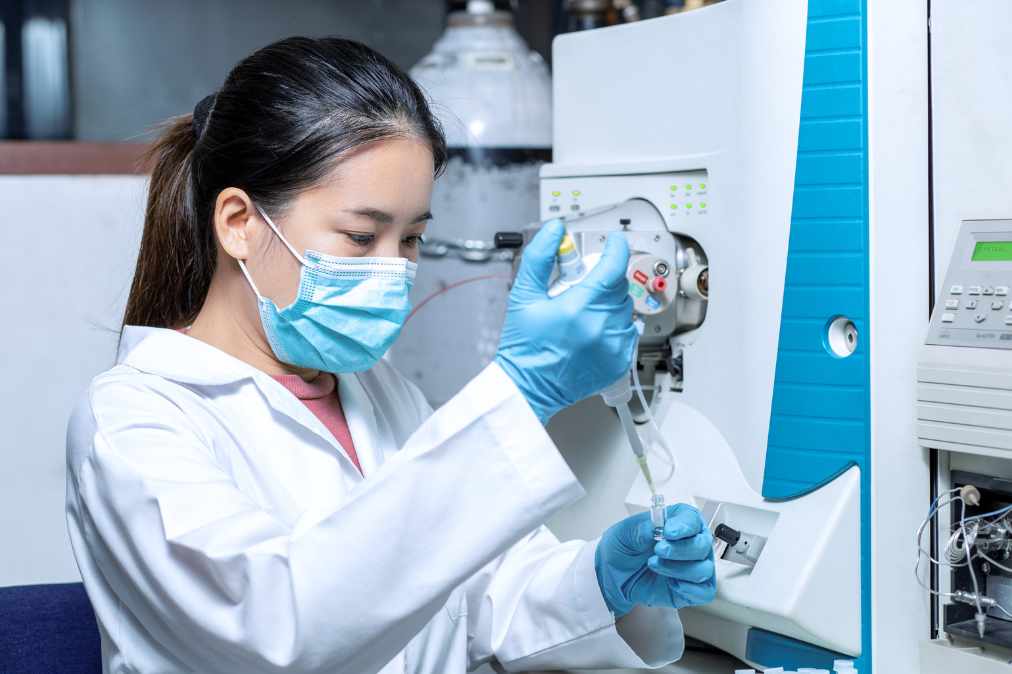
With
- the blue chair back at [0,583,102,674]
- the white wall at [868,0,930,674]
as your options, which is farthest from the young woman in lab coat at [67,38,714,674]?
the blue chair back at [0,583,102,674]

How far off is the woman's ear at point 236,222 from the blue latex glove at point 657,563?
1.73 ft

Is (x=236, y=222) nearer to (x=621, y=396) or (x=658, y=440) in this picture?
(x=621, y=396)

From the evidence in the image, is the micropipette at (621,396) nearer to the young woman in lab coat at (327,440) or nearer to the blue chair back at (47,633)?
the young woman in lab coat at (327,440)

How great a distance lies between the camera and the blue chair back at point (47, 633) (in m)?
1.14

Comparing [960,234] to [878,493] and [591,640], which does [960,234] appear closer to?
[878,493]

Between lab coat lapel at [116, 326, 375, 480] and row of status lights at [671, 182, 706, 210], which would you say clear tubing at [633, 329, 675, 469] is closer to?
row of status lights at [671, 182, 706, 210]

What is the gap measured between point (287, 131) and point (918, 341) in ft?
2.34

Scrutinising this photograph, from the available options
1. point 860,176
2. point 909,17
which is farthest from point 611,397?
point 909,17

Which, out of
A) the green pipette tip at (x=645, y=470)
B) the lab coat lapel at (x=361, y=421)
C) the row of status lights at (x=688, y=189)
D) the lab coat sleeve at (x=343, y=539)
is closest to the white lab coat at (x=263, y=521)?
the lab coat sleeve at (x=343, y=539)

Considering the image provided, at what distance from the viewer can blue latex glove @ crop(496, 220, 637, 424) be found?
0.75 m

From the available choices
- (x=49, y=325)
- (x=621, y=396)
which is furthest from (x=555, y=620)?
(x=49, y=325)

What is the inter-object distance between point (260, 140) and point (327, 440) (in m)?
0.34

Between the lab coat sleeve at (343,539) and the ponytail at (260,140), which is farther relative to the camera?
the ponytail at (260,140)

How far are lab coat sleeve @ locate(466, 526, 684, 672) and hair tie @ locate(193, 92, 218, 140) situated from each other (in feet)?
2.18
